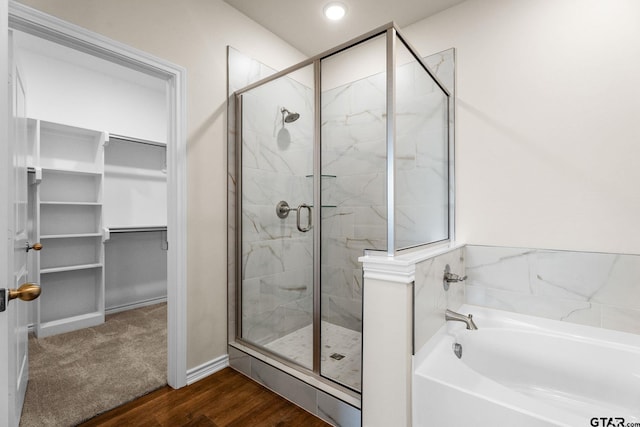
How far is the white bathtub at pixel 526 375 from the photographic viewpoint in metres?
1.08

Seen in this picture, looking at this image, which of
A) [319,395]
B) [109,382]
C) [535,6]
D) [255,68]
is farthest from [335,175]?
[109,382]

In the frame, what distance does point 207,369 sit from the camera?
2016 millimetres

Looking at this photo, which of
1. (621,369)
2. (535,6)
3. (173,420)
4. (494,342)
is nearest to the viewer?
(621,369)

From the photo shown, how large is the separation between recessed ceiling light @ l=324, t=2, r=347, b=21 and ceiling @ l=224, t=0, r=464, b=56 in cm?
3

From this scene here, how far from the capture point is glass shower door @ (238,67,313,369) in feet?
6.74

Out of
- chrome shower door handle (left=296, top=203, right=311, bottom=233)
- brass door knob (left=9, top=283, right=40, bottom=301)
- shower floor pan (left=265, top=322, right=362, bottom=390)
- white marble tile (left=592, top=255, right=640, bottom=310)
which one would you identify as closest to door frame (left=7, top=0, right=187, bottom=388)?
shower floor pan (left=265, top=322, right=362, bottom=390)

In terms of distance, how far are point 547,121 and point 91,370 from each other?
3331mm

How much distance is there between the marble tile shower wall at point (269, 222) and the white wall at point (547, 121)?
1181 millimetres

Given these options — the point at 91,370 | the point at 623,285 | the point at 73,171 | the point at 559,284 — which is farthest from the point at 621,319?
the point at 73,171

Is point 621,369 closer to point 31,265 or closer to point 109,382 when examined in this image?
point 109,382

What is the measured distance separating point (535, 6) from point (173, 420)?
123 inches

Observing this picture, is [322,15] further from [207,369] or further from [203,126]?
[207,369]

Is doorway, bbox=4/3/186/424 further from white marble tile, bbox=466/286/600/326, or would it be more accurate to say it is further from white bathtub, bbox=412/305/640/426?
white marble tile, bbox=466/286/600/326

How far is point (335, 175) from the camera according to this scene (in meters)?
1.97
